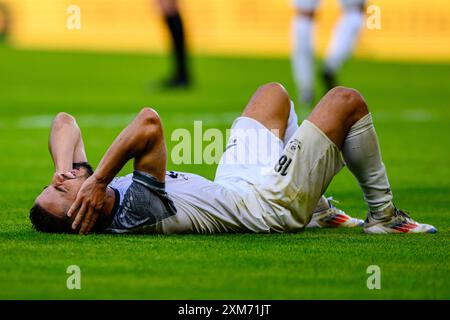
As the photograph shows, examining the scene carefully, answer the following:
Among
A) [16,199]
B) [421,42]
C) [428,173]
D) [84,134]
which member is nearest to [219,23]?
[421,42]

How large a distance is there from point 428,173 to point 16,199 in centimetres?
386

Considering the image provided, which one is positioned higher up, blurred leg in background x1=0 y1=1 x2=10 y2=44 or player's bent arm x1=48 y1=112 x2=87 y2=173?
blurred leg in background x1=0 y1=1 x2=10 y2=44

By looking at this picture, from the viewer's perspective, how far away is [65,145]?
23.0 ft

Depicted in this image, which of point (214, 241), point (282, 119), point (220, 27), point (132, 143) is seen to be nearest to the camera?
point (132, 143)

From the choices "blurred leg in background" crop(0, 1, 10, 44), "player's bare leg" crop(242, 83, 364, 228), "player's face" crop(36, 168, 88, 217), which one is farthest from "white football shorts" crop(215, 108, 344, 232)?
"blurred leg in background" crop(0, 1, 10, 44)

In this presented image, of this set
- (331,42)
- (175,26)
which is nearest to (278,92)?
(331,42)

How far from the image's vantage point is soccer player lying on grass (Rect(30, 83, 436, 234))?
6.48 meters

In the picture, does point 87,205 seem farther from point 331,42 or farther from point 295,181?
point 331,42

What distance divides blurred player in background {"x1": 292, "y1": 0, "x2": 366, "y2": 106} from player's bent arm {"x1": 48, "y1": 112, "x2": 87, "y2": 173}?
25.7 ft

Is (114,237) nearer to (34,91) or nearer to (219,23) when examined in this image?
(34,91)

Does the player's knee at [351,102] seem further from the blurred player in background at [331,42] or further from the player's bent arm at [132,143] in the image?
the blurred player in background at [331,42]

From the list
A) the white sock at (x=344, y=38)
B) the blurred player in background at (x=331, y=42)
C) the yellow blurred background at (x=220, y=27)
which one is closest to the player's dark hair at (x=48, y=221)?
the blurred player in background at (x=331, y=42)

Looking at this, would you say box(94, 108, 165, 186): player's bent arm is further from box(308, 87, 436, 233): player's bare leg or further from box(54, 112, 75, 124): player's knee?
box(308, 87, 436, 233): player's bare leg

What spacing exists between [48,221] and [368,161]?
1863 mm
